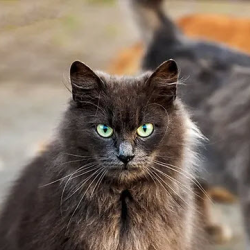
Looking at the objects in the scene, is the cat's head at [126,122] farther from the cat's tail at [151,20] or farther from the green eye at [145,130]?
the cat's tail at [151,20]

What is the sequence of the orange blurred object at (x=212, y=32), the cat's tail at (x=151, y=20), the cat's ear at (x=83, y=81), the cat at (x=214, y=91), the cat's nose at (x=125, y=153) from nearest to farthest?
the cat's nose at (x=125, y=153) < the cat's ear at (x=83, y=81) < the cat at (x=214, y=91) < the cat's tail at (x=151, y=20) < the orange blurred object at (x=212, y=32)

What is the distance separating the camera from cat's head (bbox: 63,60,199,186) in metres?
2.73

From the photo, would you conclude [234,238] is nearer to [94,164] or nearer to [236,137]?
[236,137]

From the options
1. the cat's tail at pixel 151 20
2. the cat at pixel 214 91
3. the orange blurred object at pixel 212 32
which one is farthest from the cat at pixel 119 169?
the orange blurred object at pixel 212 32

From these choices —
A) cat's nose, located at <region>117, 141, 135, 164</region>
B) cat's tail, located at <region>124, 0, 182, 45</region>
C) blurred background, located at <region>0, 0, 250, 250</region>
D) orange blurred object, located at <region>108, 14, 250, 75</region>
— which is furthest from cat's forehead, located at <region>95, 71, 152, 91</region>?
orange blurred object, located at <region>108, 14, 250, 75</region>

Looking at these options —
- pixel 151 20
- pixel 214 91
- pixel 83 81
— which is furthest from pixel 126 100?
pixel 151 20

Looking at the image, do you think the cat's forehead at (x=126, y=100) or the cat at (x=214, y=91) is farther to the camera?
the cat at (x=214, y=91)

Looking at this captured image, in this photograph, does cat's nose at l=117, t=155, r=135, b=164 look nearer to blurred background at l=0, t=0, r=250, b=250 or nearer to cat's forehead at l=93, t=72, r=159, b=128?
cat's forehead at l=93, t=72, r=159, b=128

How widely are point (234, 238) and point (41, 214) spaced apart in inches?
68.9

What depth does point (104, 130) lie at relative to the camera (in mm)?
2766

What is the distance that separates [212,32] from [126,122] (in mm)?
3346

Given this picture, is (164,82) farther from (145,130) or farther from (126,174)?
(126,174)

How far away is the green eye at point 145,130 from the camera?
276 cm

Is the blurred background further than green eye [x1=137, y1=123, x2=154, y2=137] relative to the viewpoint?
Yes
